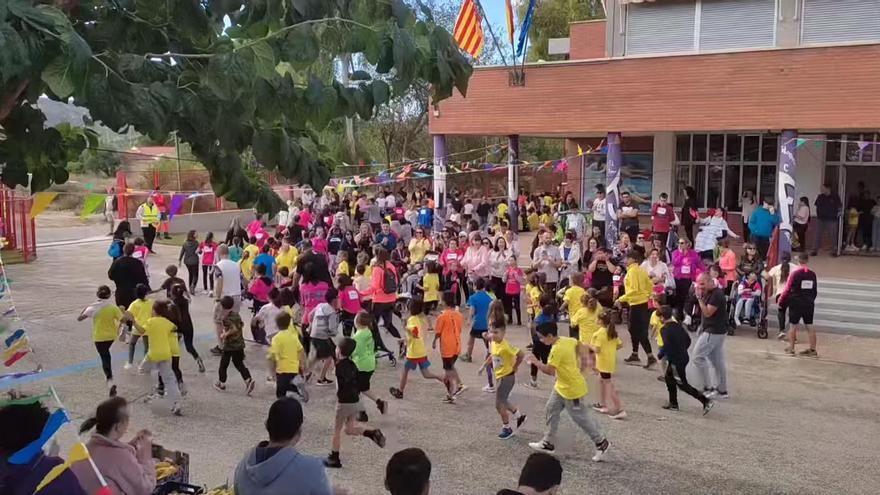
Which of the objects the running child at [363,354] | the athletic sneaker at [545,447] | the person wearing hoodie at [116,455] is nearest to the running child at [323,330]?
the running child at [363,354]

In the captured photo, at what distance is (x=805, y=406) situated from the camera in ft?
33.8

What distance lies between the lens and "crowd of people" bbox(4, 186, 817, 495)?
8.04m

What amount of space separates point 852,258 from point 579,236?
621 cm

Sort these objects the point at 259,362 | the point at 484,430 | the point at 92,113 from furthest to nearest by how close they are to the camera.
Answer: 1. the point at 259,362
2. the point at 484,430
3. the point at 92,113

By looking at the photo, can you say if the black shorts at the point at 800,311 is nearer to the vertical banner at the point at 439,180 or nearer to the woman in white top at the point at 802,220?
the woman in white top at the point at 802,220

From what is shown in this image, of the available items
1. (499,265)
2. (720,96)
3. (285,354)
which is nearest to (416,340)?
(285,354)

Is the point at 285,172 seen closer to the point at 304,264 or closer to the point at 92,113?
the point at 92,113

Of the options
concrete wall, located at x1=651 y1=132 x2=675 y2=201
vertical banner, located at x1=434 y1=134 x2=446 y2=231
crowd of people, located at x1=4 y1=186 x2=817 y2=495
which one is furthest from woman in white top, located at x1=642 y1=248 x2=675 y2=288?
concrete wall, located at x1=651 y1=132 x2=675 y2=201

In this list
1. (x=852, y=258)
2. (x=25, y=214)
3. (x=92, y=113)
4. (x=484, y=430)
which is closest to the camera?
(x=92, y=113)

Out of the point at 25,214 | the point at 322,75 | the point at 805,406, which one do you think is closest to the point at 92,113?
the point at 322,75

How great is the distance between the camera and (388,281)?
1279 centimetres

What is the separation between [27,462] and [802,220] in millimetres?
17928

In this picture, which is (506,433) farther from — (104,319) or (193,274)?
(193,274)

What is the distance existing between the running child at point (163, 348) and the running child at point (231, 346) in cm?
67
